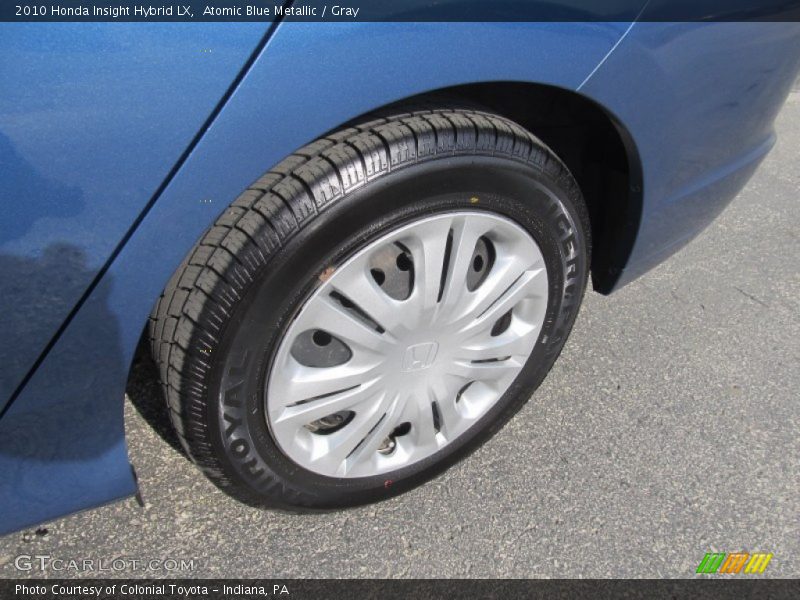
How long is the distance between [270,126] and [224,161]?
0.09 meters

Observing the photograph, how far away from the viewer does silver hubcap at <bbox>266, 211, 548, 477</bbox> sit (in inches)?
A: 53.2

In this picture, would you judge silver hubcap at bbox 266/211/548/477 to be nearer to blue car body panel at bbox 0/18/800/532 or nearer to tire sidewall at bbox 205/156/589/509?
tire sidewall at bbox 205/156/589/509

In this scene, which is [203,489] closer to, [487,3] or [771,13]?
[487,3]

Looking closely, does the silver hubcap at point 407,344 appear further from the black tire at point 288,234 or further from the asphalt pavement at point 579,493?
the asphalt pavement at point 579,493

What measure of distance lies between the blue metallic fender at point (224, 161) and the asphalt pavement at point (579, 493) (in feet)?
1.26

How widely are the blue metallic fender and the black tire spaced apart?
0.09m

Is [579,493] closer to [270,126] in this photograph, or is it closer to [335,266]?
[335,266]

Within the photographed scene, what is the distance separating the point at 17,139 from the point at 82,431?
57 centimetres

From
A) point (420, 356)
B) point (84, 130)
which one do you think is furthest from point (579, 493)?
point (84, 130)

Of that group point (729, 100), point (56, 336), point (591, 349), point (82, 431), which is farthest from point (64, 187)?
point (591, 349)

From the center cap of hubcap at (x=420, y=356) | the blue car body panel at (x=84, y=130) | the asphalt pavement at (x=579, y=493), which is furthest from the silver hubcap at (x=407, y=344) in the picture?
the blue car body panel at (x=84, y=130)

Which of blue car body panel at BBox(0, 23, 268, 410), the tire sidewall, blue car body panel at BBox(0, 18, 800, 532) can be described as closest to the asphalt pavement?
the tire sidewall

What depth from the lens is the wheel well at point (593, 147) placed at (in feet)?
4.81

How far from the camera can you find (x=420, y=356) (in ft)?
5.02
